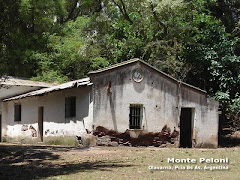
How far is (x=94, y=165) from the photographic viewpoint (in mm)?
11164

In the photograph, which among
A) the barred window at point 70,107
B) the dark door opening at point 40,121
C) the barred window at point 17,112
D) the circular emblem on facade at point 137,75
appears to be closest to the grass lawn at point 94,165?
the barred window at point 70,107

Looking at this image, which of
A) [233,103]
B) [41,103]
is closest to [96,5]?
[41,103]

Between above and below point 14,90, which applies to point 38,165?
below

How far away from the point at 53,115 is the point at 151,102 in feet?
18.0

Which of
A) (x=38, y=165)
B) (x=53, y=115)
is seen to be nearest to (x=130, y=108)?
(x=53, y=115)

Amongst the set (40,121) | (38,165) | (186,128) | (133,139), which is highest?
(40,121)

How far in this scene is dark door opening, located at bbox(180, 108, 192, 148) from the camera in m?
19.4

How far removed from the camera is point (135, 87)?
56.4ft

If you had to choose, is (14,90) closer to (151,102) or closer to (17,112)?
(17,112)

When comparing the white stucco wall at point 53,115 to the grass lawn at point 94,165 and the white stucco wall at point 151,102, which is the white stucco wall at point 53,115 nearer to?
the white stucco wall at point 151,102

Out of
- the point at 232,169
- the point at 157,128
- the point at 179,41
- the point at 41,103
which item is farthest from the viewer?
the point at 179,41

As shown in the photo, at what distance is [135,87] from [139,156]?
4.66 m

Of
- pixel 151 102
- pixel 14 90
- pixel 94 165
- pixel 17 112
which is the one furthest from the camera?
pixel 14 90

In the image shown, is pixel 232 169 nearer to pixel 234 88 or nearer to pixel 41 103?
pixel 234 88
